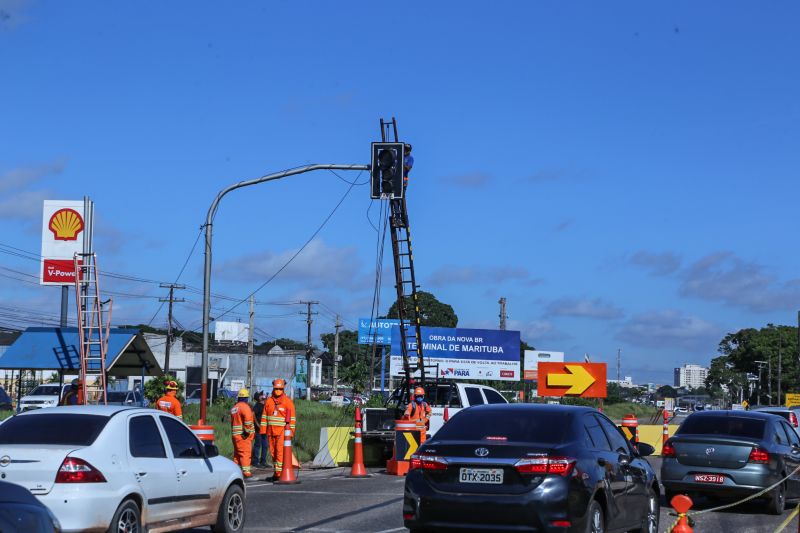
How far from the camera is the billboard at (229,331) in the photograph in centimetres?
11196

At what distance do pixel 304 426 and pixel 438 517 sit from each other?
26.0 metres

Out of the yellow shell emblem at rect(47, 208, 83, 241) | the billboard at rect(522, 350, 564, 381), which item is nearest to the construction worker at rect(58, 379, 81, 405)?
the yellow shell emblem at rect(47, 208, 83, 241)

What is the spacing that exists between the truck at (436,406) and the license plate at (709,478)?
29.4 feet

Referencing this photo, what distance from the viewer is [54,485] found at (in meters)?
9.52

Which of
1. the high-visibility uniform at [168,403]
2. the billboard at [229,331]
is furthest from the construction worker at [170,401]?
the billboard at [229,331]

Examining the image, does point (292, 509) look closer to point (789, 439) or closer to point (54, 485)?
point (54, 485)

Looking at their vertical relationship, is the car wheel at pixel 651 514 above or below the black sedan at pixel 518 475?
below

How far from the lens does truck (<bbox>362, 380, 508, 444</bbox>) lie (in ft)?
81.6

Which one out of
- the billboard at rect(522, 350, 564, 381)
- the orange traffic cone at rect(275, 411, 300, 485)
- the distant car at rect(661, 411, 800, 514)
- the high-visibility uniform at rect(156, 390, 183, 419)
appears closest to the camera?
the distant car at rect(661, 411, 800, 514)

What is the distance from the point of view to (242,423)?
Result: 65.6 feet

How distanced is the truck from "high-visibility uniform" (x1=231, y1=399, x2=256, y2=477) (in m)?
5.11

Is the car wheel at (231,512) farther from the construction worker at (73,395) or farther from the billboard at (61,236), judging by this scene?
the billboard at (61,236)

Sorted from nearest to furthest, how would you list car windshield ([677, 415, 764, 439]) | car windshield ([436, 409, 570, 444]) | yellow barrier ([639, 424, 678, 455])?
car windshield ([436, 409, 570, 444]), car windshield ([677, 415, 764, 439]), yellow barrier ([639, 424, 678, 455])

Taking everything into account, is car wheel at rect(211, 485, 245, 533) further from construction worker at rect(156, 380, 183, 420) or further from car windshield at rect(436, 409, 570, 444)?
construction worker at rect(156, 380, 183, 420)
